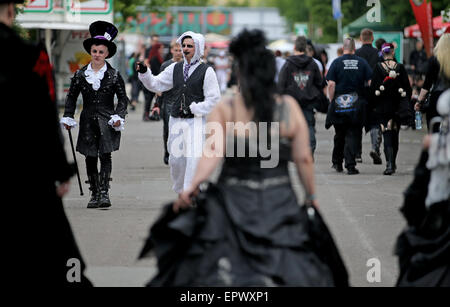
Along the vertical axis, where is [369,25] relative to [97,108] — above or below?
above

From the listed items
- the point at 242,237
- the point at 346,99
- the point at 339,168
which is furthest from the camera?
the point at 339,168

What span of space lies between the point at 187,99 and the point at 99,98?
1.14m

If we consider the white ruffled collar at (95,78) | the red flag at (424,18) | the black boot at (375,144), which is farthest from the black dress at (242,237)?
the red flag at (424,18)

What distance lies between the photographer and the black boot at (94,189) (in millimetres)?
10781

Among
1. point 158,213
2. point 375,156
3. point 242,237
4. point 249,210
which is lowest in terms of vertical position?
point 158,213

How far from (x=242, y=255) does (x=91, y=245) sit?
3755 millimetres

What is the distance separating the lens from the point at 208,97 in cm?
977

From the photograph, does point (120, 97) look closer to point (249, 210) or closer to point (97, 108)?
point (97, 108)

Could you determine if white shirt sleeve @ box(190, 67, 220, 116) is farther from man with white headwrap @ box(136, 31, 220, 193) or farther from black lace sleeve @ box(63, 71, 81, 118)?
black lace sleeve @ box(63, 71, 81, 118)

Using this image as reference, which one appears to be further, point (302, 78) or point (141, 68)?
point (302, 78)

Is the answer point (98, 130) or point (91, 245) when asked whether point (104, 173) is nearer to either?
point (98, 130)

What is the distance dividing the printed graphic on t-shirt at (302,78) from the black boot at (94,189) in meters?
3.97

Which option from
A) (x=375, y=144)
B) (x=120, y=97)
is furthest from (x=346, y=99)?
(x=120, y=97)

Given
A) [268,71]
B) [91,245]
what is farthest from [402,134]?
[268,71]
